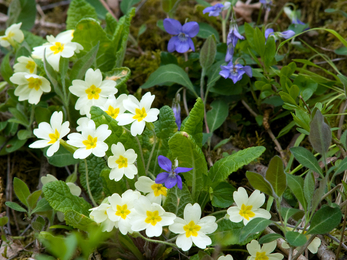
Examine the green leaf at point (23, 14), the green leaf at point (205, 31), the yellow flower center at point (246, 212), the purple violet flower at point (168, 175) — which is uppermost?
the green leaf at point (23, 14)

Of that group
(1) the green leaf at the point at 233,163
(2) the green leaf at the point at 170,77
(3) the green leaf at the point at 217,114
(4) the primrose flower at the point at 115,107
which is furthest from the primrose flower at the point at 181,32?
(1) the green leaf at the point at 233,163

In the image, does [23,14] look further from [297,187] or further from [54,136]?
[297,187]

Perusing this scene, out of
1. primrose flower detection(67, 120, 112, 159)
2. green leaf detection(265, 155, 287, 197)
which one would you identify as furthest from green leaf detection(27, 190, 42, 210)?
green leaf detection(265, 155, 287, 197)

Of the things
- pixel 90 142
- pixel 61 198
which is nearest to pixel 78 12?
pixel 90 142

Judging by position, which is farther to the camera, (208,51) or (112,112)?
(208,51)

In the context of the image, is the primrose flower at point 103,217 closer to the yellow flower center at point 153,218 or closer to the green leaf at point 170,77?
the yellow flower center at point 153,218

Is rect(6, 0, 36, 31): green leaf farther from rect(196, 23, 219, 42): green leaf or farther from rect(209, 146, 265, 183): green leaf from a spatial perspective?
rect(209, 146, 265, 183): green leaf

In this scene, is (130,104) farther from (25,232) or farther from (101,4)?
(101,4)
